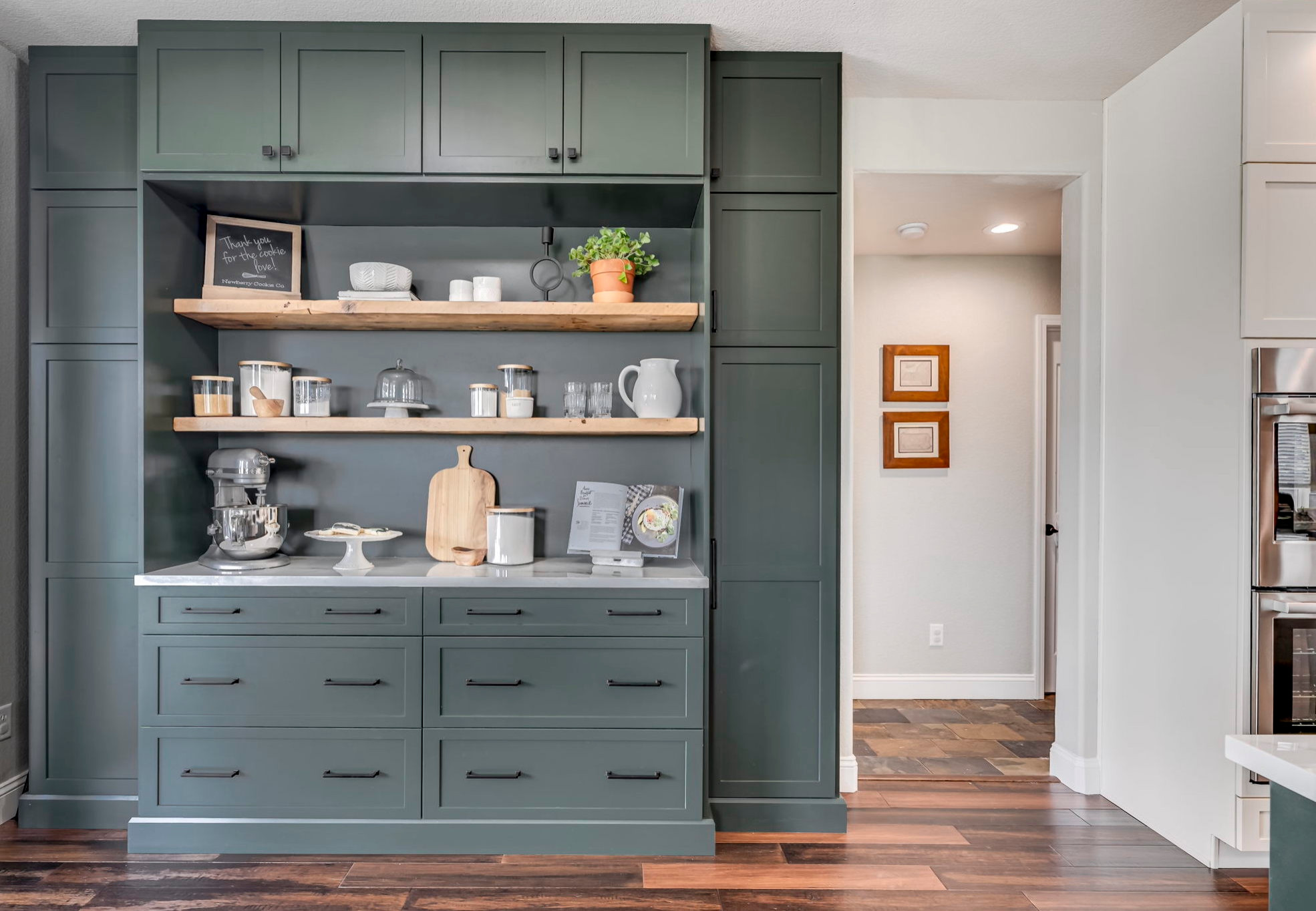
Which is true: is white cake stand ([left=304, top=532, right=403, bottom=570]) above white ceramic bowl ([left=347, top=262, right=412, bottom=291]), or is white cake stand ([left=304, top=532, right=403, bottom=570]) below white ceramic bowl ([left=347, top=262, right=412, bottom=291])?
below

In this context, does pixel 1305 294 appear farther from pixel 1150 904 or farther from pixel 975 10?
pixel 1150 904

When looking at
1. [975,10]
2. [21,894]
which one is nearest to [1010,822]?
[975,10]

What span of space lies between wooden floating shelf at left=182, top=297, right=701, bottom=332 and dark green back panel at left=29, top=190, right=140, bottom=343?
210 millimetres

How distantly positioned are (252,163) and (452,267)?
721 millimetres

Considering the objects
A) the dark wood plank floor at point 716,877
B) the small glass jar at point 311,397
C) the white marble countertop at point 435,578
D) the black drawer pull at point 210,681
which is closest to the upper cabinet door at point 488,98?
the small glass jar at point 311,397

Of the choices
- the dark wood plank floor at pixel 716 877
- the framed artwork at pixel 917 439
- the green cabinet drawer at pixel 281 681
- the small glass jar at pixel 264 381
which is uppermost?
the small glass jar at pixel 264 381

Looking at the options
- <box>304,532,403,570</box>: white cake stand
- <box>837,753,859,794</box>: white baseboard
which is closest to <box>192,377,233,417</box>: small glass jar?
<box>304,532,403,570</box>: white cake stand

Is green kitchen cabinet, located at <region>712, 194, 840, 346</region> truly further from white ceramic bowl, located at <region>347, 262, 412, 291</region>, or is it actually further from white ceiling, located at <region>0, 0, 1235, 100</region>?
white ceramic bowl, located at <region>347, 262, 412, 291</region>

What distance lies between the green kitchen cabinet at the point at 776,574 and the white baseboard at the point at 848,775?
0.30m

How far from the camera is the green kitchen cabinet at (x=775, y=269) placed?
271 cm

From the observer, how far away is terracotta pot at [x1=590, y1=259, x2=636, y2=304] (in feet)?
9.00

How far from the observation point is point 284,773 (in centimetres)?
253

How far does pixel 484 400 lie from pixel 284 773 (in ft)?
4.37

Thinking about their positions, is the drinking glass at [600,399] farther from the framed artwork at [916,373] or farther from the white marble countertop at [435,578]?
the framed artwork at [916,373]
